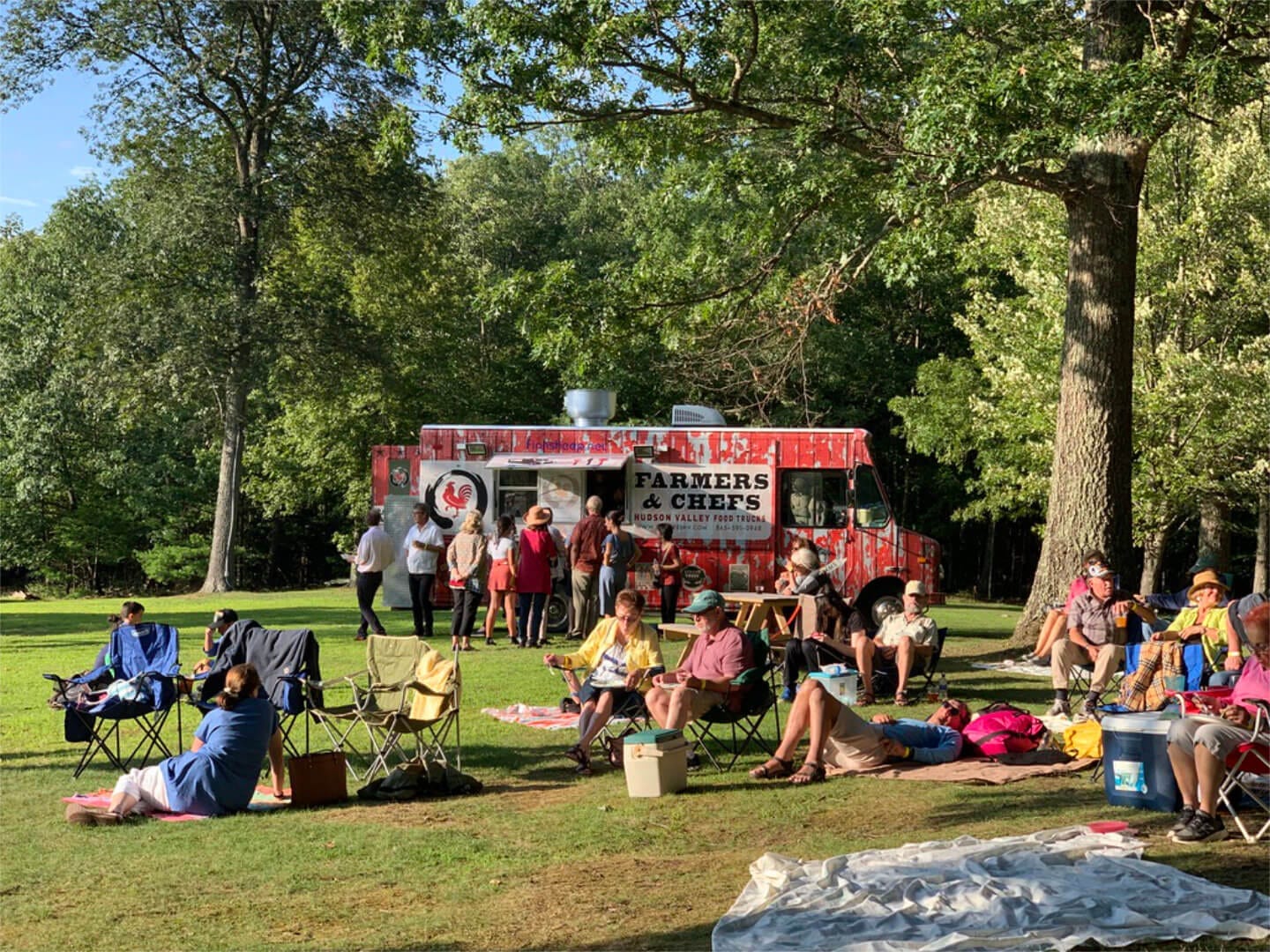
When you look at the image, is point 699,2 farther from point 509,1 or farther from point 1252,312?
point 1252,312

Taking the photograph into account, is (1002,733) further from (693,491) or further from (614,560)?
(693,491)

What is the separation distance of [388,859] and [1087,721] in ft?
14.9

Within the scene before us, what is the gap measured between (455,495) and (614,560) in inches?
114

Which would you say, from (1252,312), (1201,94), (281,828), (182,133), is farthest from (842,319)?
(281,828)

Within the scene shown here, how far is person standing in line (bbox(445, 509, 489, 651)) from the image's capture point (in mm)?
14742

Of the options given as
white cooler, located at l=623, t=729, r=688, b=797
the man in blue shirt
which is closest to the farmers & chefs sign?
the man in blue shirt

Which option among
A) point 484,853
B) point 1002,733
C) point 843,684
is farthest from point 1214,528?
point 484,853

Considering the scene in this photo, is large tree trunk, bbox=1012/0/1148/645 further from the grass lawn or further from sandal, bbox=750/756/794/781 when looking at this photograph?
sandal, bbox=750/756/794/781

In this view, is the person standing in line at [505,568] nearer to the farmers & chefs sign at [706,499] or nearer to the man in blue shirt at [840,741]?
the farmers & chefs sign at [706,499]

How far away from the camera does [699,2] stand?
13.5m

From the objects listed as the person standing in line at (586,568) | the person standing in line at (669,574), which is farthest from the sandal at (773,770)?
the person standing in line at (669,574)

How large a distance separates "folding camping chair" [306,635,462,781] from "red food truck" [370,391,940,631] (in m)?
7.98

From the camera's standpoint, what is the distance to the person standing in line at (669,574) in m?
16.0

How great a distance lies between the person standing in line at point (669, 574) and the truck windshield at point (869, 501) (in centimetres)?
235
